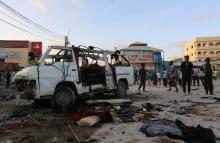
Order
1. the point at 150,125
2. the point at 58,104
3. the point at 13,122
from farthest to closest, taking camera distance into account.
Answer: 1. the point at 58,104
2. the point at 13,122
3. the point at 150,125

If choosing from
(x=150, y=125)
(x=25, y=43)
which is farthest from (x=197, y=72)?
(x=25, y=43)

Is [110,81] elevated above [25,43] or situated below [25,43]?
below

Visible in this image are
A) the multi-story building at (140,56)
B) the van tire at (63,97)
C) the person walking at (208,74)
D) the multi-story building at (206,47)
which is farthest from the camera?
the multi-story building at (206,47)

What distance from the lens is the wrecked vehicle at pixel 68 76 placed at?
10.6 m

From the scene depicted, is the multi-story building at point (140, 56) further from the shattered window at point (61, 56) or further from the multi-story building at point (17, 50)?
the shattered window at point (61, 56)

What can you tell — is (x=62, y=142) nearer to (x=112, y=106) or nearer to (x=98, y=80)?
(x=112, y=106)

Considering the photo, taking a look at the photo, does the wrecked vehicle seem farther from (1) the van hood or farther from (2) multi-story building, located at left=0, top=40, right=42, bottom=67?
(2) multi-story building, located at left=0, top=40, right=42, bottom=67

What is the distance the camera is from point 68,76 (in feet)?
36.9

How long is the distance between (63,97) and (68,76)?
717 millimetres

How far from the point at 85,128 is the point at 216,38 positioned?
119 m

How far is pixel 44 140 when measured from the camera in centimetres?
700

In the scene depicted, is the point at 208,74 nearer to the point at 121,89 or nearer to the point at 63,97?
the point at 121,89

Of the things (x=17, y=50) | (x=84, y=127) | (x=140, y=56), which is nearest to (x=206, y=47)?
(x=140, y=56)

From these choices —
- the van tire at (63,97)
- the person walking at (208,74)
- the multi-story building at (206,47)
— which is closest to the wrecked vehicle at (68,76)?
the van tire at (63,97)
